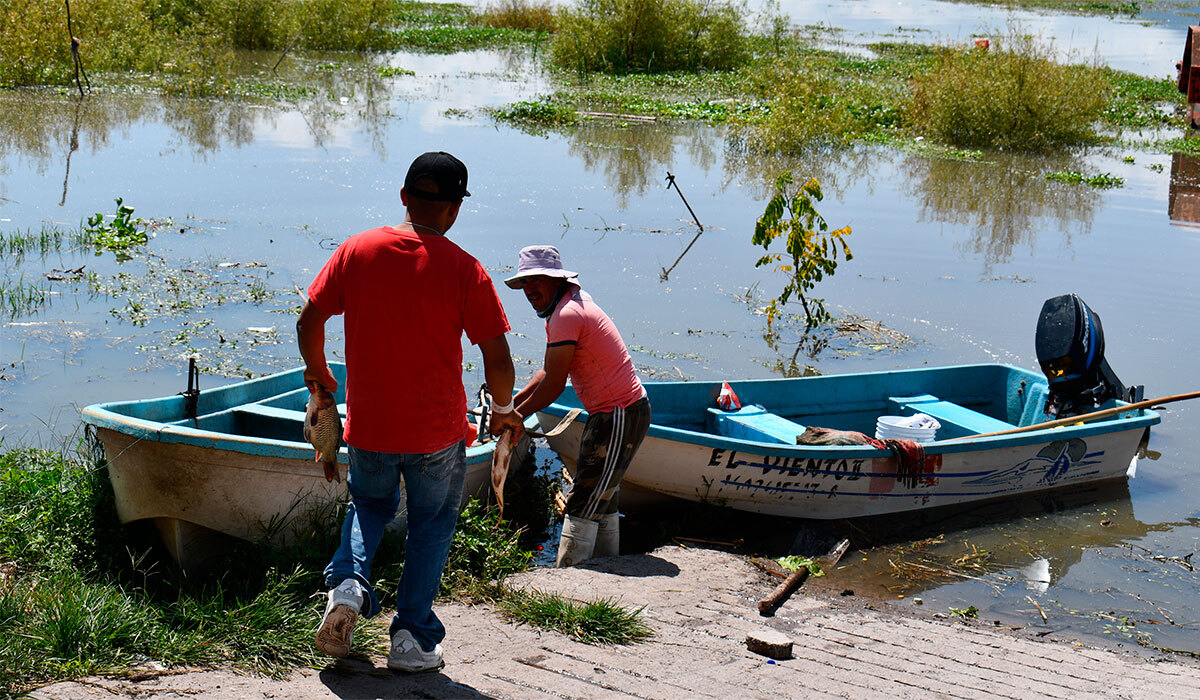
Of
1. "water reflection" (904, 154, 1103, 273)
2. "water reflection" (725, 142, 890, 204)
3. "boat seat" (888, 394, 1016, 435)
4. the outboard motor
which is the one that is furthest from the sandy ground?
"water reflection" (725, 142, 890, 204)

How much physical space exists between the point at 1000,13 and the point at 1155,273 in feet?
148

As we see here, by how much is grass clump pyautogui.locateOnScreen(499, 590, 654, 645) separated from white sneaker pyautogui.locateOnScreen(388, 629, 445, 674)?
858mm

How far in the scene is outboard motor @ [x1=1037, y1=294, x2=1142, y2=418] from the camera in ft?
26.9

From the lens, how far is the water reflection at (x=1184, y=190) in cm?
1789

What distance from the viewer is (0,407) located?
7.70 m

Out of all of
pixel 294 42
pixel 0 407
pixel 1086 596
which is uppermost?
pixel 294 42

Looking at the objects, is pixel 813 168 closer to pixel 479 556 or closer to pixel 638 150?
pixel 638 150

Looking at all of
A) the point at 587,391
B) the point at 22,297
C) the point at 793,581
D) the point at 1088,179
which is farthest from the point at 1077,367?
the point at 1088,179

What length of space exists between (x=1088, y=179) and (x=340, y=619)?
19110mm

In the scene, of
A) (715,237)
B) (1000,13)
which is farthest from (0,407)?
(1000,13)

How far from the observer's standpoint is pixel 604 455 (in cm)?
596

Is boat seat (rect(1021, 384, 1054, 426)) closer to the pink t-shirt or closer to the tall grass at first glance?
the pink t-shirt

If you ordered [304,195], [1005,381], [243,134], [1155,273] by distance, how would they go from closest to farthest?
[1005,381], [1155,273], [304,195], [243,134]

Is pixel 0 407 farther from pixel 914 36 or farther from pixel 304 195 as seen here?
pixel 914 36
